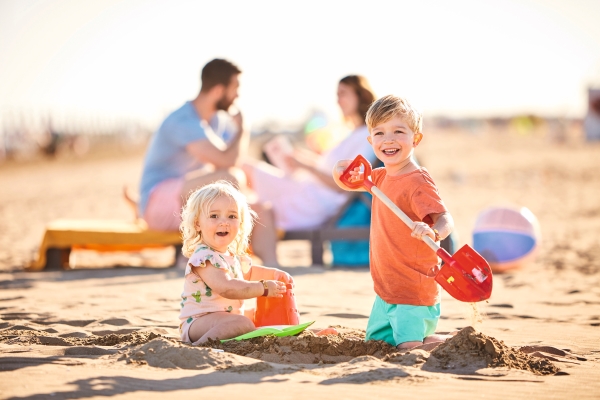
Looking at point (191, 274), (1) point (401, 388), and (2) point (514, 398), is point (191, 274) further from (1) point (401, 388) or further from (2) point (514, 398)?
(2) point (514, 398)

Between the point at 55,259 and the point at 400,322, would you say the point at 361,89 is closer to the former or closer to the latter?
the point at 55,259

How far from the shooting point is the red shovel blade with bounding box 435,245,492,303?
3.30m

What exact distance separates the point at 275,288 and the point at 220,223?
39cm

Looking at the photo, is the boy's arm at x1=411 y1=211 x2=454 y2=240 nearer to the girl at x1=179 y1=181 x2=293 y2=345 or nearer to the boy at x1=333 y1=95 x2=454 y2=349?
the boy at x1=333 y1=95 x2=454 y2=349

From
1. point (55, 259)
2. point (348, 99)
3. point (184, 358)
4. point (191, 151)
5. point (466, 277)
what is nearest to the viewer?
point (184, 358)

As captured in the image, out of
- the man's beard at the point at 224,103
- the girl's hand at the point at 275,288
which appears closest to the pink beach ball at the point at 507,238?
the man's beard at the point at 224,103

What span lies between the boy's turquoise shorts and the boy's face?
66 cm

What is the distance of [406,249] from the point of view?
347 centimetres

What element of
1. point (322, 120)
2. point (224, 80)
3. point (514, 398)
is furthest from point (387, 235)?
point (322, 120)

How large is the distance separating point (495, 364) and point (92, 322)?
2182 millimetres

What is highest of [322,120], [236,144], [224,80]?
[322,120]

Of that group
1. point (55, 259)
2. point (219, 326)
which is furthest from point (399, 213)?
point (55, 259)

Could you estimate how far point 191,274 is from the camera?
11.5ft

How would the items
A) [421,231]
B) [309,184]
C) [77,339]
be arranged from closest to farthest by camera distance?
[421,231]
[77,339]
[309,184]
